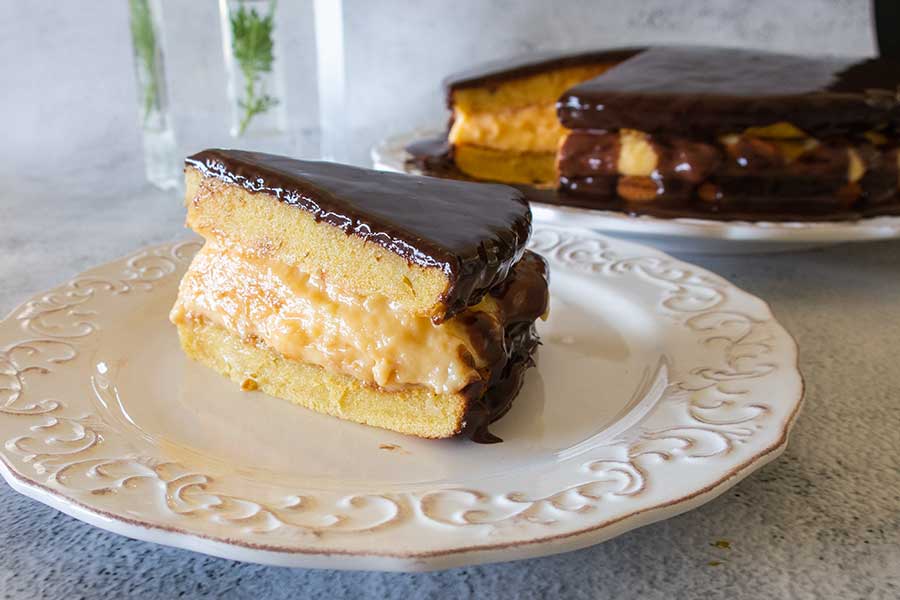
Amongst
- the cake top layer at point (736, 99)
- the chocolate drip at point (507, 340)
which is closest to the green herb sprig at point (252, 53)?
the cake top layer at point (736, 99)

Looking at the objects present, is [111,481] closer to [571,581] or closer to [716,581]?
[571,581]

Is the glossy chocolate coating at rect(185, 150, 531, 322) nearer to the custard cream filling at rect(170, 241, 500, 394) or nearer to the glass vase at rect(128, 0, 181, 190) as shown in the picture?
the custard cream filling at rect(170, 241, 500, 394)

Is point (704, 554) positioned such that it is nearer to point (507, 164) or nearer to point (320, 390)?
point (320, 390)

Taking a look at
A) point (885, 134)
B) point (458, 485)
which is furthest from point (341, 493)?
point (885, 134)

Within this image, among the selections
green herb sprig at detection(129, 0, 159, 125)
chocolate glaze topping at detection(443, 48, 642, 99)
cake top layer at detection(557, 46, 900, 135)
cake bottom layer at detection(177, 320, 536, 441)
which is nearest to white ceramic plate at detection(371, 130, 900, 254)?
cake top layer at detection(557, 46, 900, 135)

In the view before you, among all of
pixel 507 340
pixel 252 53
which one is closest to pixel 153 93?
pixel 252 53

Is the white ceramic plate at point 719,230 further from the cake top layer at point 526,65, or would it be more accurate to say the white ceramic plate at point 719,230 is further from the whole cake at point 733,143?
the cake top layer at point 526,65
